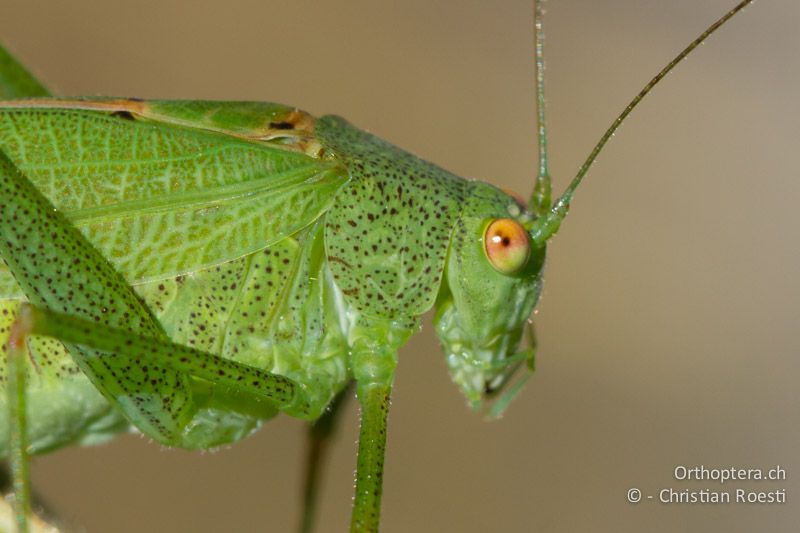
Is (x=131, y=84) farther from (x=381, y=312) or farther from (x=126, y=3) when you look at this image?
(x=381, y=312)

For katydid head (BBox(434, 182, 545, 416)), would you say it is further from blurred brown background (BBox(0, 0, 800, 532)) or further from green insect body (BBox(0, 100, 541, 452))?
blurred brown background (BBox(0, 0, 800, 532))

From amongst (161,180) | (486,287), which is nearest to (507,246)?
(486,287)

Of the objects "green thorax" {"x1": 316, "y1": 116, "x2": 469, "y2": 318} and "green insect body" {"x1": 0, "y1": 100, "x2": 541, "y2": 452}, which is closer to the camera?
"green insect body" {"x1": 0, "y1": 100, "x2": 541, "y2": 452}

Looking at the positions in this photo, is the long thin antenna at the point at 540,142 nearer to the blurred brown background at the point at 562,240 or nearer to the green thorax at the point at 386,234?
the green thorax at the point at 386,234

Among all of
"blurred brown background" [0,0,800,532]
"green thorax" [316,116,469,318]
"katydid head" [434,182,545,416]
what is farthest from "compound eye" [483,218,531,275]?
"blurred brown background" [0,0,800,532]

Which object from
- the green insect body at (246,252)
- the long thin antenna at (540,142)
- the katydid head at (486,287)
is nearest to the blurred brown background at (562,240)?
the katydid head at (486,287)

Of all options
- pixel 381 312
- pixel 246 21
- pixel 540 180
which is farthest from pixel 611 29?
pixel 381 312
